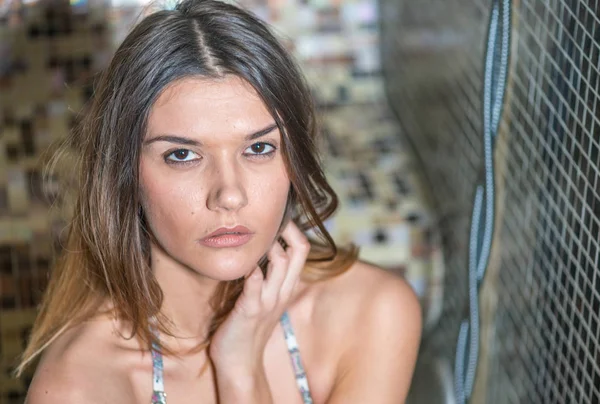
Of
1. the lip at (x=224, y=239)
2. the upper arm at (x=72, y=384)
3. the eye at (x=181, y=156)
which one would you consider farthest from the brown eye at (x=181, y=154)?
the upper arm at (x=72, y=384)

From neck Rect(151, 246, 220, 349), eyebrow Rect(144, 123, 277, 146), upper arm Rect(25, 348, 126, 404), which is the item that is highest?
eyebrow Rect(144, 123, 277, 146)

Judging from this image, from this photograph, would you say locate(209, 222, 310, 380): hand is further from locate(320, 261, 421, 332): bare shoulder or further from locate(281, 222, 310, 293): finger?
locate(320, 261, 421, 332): bare shoulder

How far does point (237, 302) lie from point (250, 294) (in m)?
0.02

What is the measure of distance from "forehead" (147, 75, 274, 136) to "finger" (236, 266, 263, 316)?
0.24 meters

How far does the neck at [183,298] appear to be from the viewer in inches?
56.5

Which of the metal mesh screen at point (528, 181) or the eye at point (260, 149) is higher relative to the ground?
the eye at point (260, 149)

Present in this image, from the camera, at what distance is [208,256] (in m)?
1.29

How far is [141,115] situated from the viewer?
127 cm

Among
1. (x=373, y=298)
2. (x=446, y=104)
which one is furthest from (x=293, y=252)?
(x=446, y=104)

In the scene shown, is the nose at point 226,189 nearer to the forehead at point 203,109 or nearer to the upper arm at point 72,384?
the forehead at point 203,109

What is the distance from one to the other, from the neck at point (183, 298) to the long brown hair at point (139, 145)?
0.02 metres

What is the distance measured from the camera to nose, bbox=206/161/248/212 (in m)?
1.24

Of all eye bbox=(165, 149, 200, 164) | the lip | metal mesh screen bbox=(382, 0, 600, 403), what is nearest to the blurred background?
metal mesh screen bbox=(382, 0, 600, 403)

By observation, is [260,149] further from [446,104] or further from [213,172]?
[446,104]
